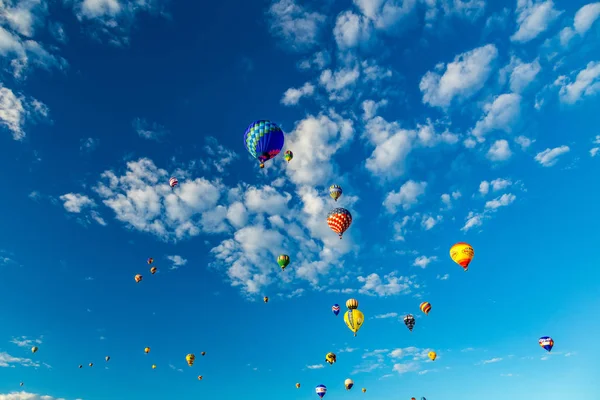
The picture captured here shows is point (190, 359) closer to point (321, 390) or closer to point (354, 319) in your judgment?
point (321, 390)

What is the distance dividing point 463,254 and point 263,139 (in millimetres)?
33856

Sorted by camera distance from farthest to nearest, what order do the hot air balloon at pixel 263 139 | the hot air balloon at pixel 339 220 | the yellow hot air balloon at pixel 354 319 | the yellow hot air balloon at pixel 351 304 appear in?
1. the yellow hot air balloon at pixel 351 304
2. the yellow hot air balloon at pixel 354 319
3. the hot air balloon at pixel 339 220
4. the hot air balloon at pixel 263 139

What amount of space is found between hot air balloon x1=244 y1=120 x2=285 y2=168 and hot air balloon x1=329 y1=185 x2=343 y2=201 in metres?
18.9

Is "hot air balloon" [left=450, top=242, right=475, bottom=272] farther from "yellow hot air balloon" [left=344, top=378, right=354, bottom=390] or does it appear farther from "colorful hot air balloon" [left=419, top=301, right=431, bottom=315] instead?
"yellow hot air balloon" [left=344, top=378, right=354, bottom=390]

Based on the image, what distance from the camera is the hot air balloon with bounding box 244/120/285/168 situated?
4288 cm

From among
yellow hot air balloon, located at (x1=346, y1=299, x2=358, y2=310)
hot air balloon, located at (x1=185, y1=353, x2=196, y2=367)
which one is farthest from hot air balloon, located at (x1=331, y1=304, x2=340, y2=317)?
hot air balloon, located at (x1=185, y1=353, x2=196, y2=367)

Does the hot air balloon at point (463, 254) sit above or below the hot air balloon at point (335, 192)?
below

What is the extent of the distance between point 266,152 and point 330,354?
174 ft

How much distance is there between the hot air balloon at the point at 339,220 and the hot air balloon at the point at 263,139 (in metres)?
16.4

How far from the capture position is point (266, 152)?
43594mm

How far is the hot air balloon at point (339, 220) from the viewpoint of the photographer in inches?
2165

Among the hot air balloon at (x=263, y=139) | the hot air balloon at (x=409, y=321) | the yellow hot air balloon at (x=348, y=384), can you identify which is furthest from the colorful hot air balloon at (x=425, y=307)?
the hot air balloon at (x=263, y=139)

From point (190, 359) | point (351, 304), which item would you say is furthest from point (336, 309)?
point (190, 359)

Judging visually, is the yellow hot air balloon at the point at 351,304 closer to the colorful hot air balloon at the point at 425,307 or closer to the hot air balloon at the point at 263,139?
the colorful hot air balloon at the point at 425,307
